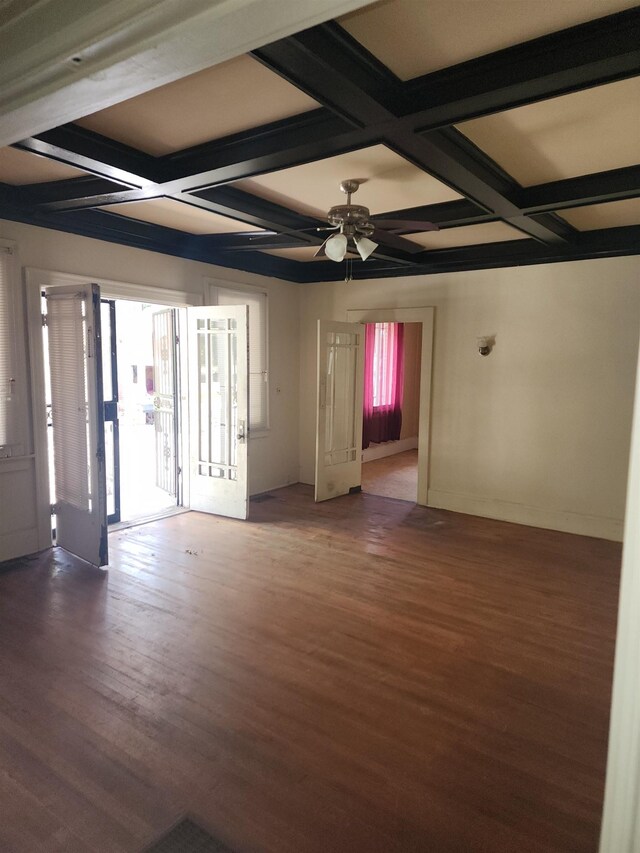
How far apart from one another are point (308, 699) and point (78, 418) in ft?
8.75

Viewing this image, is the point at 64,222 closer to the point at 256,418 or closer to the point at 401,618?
the point at 256,418

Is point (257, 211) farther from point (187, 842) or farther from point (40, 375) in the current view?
point (187, 842)

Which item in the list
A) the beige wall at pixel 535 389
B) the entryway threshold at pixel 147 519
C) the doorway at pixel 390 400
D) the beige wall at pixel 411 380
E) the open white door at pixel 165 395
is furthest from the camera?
the beige wall at pixel 411 380

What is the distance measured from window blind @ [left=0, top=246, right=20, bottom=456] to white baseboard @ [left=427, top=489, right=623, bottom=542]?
13.5ft

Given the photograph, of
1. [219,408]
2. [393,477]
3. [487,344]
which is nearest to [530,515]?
[487,344]

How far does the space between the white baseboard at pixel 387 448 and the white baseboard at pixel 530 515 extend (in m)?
2.55

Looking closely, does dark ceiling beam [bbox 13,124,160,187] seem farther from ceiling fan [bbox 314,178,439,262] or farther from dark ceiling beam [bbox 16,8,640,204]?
ceiling fan [bbox 314,178,439,262]

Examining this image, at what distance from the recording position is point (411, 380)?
9273mm

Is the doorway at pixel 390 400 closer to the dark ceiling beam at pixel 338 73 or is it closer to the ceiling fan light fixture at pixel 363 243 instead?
the ceiling fan light fixture at pixel 363 243

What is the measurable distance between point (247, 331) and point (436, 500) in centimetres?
279

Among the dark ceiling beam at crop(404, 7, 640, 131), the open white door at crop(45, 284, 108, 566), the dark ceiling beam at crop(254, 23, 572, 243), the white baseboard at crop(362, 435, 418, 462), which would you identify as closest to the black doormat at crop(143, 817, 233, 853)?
the open white door at crop(45, 284, 108, 566)

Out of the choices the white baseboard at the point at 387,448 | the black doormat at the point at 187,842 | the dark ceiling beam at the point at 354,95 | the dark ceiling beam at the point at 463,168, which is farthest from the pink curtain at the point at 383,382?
the black doormat at the point at 187,842

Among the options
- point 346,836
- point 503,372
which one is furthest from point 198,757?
point 503,372

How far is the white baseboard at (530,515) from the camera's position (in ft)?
15.7
